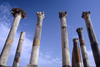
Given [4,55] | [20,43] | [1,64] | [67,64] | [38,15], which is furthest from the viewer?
[20,43]

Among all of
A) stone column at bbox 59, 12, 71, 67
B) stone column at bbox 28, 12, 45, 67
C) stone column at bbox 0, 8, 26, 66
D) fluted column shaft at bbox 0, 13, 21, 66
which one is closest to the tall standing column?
stone column at bbox 59, 12, 71, 67

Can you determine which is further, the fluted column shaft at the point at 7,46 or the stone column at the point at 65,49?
the fluted column shaft at the point at 7,46

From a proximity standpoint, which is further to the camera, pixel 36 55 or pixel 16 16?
pixel 16 16

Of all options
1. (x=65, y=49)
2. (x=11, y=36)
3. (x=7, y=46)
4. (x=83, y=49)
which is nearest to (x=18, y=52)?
(x=11, y=36)

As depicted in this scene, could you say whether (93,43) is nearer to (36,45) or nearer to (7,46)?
(36,45)

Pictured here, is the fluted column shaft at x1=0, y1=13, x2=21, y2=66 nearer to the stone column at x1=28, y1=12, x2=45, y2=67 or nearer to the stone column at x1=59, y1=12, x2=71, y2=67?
the stone column at x1=28, y1=12, x2=45, y2=67

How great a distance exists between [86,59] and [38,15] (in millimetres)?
11096

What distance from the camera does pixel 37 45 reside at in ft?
33.3

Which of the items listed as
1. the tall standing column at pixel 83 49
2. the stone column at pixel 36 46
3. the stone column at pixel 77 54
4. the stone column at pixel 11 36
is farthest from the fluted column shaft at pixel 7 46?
the tall standing column at pixel 83 49

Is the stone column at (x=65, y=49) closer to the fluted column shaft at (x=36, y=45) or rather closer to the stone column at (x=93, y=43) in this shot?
the fluted column shaft at (x=36, y=45)

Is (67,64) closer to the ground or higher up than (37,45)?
closer to the ground

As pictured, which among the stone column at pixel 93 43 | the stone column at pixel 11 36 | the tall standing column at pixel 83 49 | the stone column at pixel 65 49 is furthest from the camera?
the tall standing column at pixel 83 49

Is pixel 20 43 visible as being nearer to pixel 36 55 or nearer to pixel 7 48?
pixel 7 48

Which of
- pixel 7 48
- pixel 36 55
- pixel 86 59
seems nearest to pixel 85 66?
pixel 86 59
